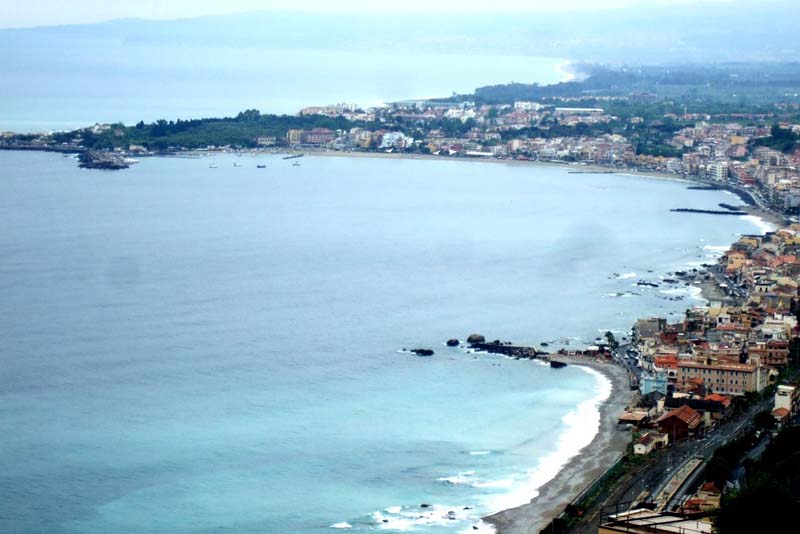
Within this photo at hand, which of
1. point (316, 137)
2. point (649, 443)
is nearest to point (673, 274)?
point (649, 443)

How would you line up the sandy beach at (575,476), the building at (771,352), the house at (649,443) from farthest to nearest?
1. the building at (771,352)
2. the house at (649,443)
3. the sandy beach at (575,476)

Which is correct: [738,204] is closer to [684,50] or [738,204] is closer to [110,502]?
[110,502]

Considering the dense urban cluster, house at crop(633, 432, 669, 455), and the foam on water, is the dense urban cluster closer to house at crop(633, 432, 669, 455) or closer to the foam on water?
house at crop(633, 432, 669, 455)

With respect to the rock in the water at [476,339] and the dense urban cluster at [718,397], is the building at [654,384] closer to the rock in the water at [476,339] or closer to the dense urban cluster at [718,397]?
the dense urban cluster at [718,397]

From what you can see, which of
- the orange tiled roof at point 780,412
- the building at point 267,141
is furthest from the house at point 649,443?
the building at point 267,141

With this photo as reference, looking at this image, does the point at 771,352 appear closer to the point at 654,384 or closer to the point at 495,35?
the point at 654,384

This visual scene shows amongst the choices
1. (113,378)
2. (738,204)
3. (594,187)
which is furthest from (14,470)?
(594,187)
